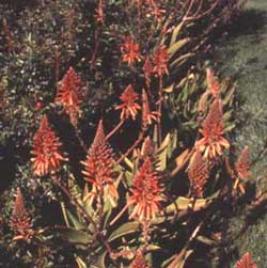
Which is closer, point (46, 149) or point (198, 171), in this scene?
point (46, 149)

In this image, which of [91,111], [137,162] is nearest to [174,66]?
[91,111]

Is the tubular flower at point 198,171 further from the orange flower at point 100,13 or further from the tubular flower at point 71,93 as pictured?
the orange flower at point 100,13

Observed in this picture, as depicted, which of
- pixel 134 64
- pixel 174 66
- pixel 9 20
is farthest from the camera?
pixel 174 66

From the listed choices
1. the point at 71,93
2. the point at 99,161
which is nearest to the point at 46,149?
the point at 99,161

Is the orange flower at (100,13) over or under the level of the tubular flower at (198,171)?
over

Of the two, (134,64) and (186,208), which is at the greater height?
(134,64)

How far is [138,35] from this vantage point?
593 cm

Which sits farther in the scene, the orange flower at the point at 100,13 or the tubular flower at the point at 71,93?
the orange flower at the point at 100,13

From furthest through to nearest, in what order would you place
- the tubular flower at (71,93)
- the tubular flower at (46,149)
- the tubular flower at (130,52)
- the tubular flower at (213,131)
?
the tubular flower at (130,52) < the tubular flower at (71,93) < the tubular flower at (213,131) < the tubular flower at (46,149)

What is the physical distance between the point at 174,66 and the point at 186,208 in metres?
2.12

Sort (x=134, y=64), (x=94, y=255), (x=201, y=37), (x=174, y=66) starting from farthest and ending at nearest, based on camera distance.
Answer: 1. (x=201, y=37)
2. (x=174, y=66)
3. (x=134, y=64)
4. (x=94, y=255)

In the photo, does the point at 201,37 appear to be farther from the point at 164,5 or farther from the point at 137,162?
the point at 137,162

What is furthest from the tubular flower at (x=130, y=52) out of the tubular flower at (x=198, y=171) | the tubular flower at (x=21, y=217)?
the tubular flower at (x=21, y=217)

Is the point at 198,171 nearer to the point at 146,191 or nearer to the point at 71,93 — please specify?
the point at 146,191
